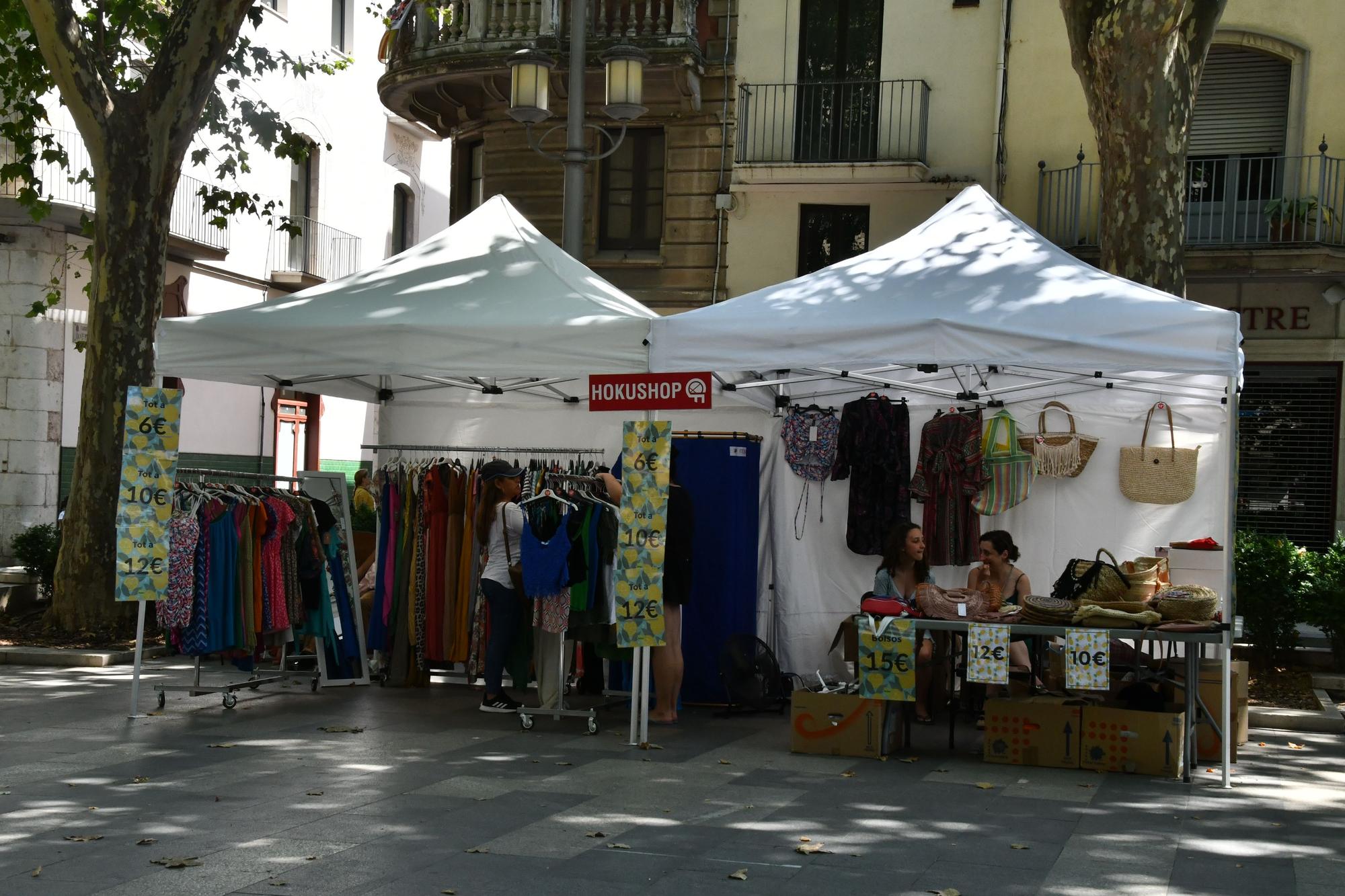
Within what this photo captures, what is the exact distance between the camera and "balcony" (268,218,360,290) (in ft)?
86.5

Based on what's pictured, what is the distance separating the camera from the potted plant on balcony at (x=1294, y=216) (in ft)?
57.7

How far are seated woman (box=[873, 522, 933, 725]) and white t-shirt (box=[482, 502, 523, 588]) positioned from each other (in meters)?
2.39

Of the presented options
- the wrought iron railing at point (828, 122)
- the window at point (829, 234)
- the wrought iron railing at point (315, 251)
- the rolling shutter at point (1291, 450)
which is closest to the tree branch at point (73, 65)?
the wrought iron railing at point (828, 122)

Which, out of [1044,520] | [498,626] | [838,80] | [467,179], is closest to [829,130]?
[838,80]

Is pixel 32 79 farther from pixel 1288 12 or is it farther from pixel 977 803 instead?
pixel 1288 12

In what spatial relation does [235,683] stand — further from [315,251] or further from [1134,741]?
[315,251]

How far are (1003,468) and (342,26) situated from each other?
22339 millimetres

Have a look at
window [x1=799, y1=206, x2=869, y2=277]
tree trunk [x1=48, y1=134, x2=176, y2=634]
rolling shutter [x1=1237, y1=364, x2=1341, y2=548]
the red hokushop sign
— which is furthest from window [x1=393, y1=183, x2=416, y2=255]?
the red hokushop sign

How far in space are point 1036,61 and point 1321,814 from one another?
Answer: 14.2m

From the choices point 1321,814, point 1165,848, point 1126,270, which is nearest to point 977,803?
point 1165,848

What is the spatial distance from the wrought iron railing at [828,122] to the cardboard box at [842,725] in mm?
12691

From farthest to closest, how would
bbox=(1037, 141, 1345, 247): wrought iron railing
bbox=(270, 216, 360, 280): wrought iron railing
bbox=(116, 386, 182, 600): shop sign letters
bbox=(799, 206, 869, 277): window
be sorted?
bbox=(270, 216, 360, 280): wrought iron railing, bbox=(799, 206, 869, 277): window, bbox=(1037, 141, 1345, 247): wrought iron railing, bbox=(116, 386, 182, 600): shop sign letters

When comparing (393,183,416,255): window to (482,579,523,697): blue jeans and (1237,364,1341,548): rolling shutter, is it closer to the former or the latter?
(1237,364,1341,548): rolling shutter

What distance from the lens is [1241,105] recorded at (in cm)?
1875
